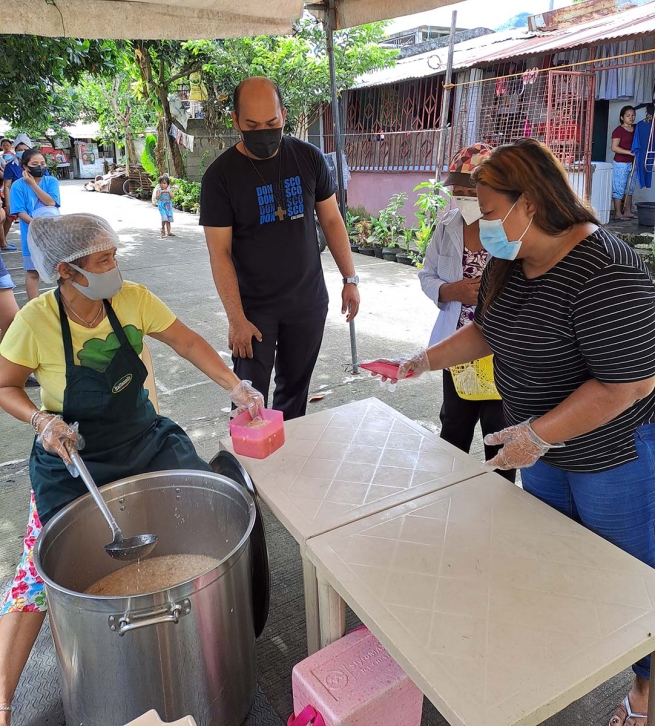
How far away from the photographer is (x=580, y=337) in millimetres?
1446

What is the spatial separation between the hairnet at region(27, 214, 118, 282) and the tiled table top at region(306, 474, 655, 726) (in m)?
1.13

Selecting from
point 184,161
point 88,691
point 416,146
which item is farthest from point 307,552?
point 184,161

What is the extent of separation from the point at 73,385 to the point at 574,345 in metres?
1.46

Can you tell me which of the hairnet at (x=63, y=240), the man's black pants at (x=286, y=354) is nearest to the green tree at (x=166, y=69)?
the man's black pants at (x=286, y=354)

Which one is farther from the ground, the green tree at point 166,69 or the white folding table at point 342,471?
the green tree at point 166,69

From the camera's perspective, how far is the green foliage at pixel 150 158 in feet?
60.8

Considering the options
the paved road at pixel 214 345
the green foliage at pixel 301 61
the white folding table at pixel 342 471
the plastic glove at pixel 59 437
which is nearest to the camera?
the white folding table at pixel 342 471

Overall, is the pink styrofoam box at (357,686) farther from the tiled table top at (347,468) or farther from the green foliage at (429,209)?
the green foliage at (429,209)

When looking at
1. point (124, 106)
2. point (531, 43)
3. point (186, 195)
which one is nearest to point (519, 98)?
point (531, 43)

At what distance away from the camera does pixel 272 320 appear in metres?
2.78

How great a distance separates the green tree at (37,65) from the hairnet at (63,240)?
529cm

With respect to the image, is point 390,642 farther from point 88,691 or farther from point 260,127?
point 260,127

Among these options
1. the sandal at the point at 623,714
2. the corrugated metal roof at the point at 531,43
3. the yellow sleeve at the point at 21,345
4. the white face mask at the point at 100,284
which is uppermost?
the corrugated metal roof at the point at 531,43

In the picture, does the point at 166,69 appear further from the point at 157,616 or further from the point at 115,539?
the point at 157,616
